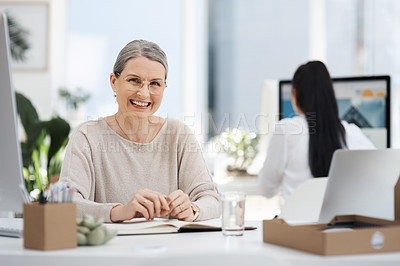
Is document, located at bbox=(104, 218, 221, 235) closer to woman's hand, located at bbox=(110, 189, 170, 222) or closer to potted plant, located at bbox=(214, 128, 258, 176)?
woman's hand, located at bbox=(110, 189, 170, 222)

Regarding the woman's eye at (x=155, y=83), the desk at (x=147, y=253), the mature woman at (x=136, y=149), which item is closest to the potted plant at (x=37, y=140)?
the mature woman at (x=136, y=149)

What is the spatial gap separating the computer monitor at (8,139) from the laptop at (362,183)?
0.66m

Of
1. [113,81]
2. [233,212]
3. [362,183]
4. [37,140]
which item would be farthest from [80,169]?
[37,140]

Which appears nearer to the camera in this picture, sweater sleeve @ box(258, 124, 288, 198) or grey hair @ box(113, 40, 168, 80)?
grey hair @ box(113, 40, 168, 80)

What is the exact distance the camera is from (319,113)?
8.45ft

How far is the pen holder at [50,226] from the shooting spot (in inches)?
37.2

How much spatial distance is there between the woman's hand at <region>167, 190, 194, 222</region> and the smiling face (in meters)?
0.38

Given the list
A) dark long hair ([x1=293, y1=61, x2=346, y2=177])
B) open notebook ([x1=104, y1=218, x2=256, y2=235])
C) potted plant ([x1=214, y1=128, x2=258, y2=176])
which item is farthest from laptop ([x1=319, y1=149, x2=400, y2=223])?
potted plant ([x1=214, y1=128, x2=258, y2=176])

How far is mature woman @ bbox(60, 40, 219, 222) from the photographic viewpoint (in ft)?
5.34

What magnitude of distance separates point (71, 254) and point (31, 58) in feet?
13.3

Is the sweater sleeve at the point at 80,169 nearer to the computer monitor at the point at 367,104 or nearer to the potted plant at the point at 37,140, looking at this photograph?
the computer monitor at the point at 367,104

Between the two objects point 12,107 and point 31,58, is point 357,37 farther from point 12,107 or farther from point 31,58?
point 12,107

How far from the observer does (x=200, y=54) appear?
4730 mm

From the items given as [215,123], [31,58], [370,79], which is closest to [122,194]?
[370,79]
